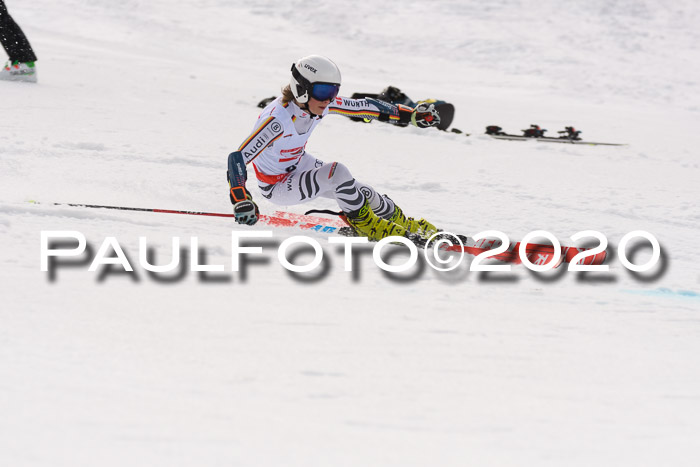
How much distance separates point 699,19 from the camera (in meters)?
20.0

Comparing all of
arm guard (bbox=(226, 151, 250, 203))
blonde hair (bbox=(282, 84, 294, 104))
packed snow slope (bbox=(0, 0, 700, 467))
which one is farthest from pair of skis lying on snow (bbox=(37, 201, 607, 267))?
blonde hair (bbox=(282, 84, 294, 104))

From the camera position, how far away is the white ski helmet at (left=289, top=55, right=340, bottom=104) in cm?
450

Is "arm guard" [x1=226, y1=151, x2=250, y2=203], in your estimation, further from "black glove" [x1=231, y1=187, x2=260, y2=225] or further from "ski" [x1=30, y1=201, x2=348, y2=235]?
"ski" [x1=30, y1=201, x2=348, y2=235]

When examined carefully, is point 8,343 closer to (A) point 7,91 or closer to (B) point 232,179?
(B) point 232,179

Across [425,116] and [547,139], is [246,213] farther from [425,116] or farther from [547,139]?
[547,139]

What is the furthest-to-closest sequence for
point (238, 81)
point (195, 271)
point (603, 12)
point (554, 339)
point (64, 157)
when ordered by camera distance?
point (603, 12), point (238, 81), point (64, 157), point (195, 271), point (554, 339)

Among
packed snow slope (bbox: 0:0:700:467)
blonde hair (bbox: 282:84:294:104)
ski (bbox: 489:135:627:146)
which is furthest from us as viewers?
ski (bbox: 489:135:627:146)

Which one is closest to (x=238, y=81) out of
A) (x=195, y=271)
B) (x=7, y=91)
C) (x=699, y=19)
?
(x=7, y=91)

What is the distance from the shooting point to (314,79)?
4.50 m

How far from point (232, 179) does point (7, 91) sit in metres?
5.09

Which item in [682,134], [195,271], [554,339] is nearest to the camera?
[554,339]

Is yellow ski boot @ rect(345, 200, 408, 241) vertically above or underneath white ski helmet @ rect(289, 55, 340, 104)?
underneath

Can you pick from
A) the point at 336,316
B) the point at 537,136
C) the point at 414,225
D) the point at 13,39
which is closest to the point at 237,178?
the point at 414,225

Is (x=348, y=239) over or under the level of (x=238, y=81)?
under
